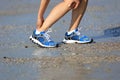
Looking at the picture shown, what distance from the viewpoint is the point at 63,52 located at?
580 centimetres

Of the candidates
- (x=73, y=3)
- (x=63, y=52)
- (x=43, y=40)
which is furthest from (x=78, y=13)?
(x=63, y=52)

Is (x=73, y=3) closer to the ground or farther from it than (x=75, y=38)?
farther from it

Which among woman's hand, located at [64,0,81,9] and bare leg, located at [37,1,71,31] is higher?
woman's hand, located at [64,0,81,9]

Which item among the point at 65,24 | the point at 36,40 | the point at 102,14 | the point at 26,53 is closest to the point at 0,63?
the point at 26,53

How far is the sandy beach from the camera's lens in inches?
193

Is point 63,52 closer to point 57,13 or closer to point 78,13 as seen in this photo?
point 57,13

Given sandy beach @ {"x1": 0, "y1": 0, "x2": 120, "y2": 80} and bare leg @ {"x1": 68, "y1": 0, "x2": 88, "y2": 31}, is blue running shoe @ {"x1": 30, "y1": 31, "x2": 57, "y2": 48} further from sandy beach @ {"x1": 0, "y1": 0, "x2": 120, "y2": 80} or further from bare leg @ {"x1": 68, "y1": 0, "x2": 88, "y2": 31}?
bare leg @ {"x1": 68, "y1": 0, "x2": 88, "y2": 31}

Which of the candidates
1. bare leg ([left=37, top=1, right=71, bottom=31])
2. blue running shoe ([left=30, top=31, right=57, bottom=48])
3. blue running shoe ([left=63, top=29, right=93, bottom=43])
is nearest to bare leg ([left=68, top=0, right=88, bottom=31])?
blue running shoe ([left=63, top=29, right=93, bottom=43])

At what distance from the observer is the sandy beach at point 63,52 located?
16.1 feet

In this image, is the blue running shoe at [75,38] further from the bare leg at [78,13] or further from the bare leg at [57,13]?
the bare leg at [57,13]

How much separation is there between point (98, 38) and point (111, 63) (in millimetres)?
1317

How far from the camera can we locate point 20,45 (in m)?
6.29

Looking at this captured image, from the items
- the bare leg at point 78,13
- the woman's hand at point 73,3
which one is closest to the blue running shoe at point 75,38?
the bare leg at point 78,13

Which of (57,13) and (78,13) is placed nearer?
(57,13)
